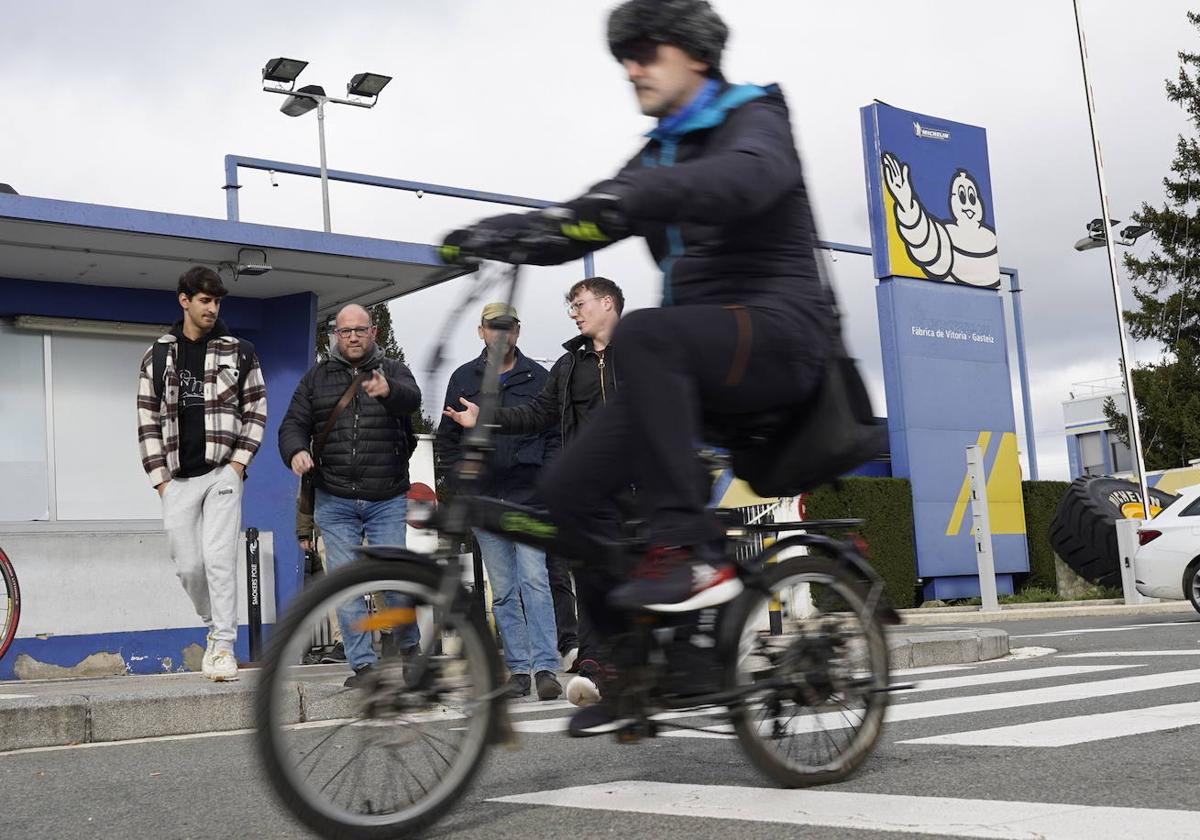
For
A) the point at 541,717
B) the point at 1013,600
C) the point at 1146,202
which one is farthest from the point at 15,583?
the point at 1146,202

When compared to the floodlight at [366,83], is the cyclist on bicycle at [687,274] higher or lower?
lower

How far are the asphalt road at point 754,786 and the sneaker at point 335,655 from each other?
294mm

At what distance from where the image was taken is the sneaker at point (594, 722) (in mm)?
3369

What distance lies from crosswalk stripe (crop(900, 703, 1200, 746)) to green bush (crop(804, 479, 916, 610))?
57.1 feet

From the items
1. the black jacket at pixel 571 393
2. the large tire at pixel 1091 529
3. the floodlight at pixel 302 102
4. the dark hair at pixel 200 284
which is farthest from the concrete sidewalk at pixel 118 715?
the large tire at pixel 1091 529

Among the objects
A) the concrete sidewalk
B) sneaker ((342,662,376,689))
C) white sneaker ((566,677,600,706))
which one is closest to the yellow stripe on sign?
the concrete sidewalk

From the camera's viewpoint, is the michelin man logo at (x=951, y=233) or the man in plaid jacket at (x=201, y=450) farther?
the michelin man logo at (x=951, y=233)

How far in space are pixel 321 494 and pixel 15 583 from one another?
4243 mm

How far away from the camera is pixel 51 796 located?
459 cm

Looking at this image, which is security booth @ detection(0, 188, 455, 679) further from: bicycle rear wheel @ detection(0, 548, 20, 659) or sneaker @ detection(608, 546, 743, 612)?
sneaker @ detection(608, 546, 743, 612)

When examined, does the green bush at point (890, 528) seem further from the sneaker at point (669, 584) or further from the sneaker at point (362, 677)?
the sneaker at point (362, 677)

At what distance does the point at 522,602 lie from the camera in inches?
305

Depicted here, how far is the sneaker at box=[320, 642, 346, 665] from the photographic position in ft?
10.6

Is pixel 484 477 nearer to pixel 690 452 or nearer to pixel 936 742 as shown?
pixel 690 452
